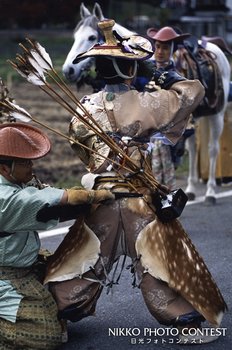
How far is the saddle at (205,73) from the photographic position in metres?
8.55

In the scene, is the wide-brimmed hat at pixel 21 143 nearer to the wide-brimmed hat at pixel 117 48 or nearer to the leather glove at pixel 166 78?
the wide-brimmed hat at pixel 117 48

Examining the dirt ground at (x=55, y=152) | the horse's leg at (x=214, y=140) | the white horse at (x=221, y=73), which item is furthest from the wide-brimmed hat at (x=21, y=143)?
the horse's leg at (x=214, y=140)

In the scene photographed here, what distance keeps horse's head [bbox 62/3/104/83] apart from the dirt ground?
2.51 feet

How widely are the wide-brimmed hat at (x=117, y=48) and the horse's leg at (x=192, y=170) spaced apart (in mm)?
4557

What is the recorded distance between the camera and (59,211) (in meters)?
4.34

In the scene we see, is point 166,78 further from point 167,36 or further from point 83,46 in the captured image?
point 83,46

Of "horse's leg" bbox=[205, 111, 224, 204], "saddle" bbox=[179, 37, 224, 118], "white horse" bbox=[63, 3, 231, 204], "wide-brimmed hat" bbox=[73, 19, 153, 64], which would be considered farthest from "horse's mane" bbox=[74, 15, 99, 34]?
"wide-brimmed hat" bbox=[73, 19, 153, 64]

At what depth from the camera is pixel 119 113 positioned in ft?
15.0

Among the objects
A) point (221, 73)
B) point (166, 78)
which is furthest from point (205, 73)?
point (166, 78)

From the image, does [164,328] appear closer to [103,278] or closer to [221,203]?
[103,278]

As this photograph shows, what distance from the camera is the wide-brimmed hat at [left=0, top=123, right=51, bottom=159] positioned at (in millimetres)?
4352

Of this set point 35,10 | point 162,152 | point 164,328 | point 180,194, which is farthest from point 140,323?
point 35,10

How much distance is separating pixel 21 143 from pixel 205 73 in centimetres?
479

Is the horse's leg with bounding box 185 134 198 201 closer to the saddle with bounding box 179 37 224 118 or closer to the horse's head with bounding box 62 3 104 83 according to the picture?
the saddle with bounding box 179 37 224 118
